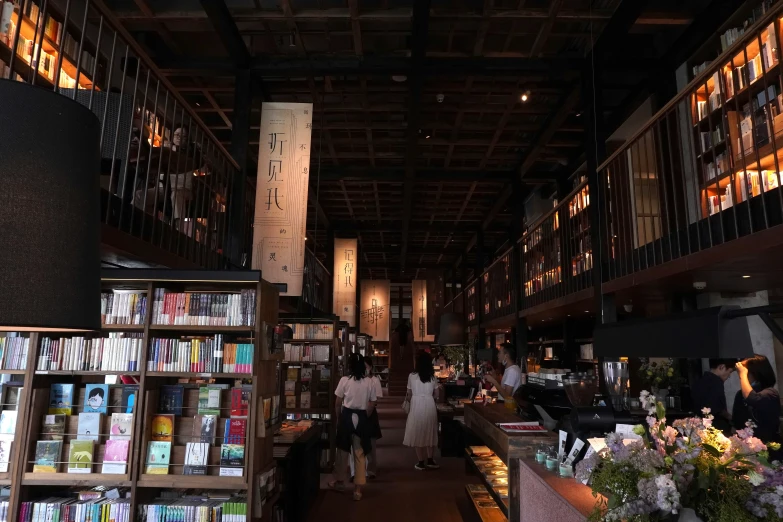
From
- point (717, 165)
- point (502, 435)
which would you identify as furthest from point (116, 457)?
point (717, 165)

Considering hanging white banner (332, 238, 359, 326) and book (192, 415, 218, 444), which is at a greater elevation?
hanging white banner (332, 238, 359, 326)

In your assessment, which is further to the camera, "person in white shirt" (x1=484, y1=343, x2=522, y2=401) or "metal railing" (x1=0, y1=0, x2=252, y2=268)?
"person in white shirt" (x1=484, y1=343, x2=522, y2=401)

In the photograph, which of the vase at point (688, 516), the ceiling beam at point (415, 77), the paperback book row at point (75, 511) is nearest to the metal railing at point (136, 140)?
the paperback book row at point (75, 511)

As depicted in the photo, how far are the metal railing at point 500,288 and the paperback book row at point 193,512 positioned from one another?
833 centimetres

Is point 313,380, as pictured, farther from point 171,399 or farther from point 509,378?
point 171,399

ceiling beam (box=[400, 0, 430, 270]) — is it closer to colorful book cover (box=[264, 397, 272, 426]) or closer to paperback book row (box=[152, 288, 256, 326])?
paperback book row (box=[152, 288, 256, 326])

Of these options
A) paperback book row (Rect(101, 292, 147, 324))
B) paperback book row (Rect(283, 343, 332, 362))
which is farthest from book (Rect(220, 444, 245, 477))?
paperback book row (Rect(283, 343, 332, 362))

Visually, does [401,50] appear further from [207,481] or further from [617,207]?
[207,481]

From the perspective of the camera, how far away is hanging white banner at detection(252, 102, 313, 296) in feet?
19.8

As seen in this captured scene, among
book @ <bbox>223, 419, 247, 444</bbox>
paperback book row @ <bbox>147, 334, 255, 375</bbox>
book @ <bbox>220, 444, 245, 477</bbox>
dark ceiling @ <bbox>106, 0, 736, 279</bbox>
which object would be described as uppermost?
dark ceiling @ <bbox>106, 0, 736, 279</bbox>

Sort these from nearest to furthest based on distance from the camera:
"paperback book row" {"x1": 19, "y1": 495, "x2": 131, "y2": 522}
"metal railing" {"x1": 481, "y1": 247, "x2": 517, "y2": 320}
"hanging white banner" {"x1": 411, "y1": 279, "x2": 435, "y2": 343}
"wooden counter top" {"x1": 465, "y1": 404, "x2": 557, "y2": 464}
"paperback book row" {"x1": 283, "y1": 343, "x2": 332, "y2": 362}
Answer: "wooden counter top" {"x1": 465, "y1": 404, "x2": 557, "y2": 464} → "paperback book row" {"x1": 19, "y1": 495, "x2": 131, "y2": 522} → "paperback book row" {"x1": 283, "y1": 343, "x2": 332, "y2": 362} → "metal railing" {"x1": 481, "y1": 247, "x2": 517, "y2": 320} → "hanging white banner" {"x1": 411, "y1": 279, "x2": 435, "y2": 343}

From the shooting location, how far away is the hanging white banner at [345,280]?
13.9m

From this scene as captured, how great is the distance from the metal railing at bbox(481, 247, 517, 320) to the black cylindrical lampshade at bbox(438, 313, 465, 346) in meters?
1.39

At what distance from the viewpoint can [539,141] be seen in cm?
926
